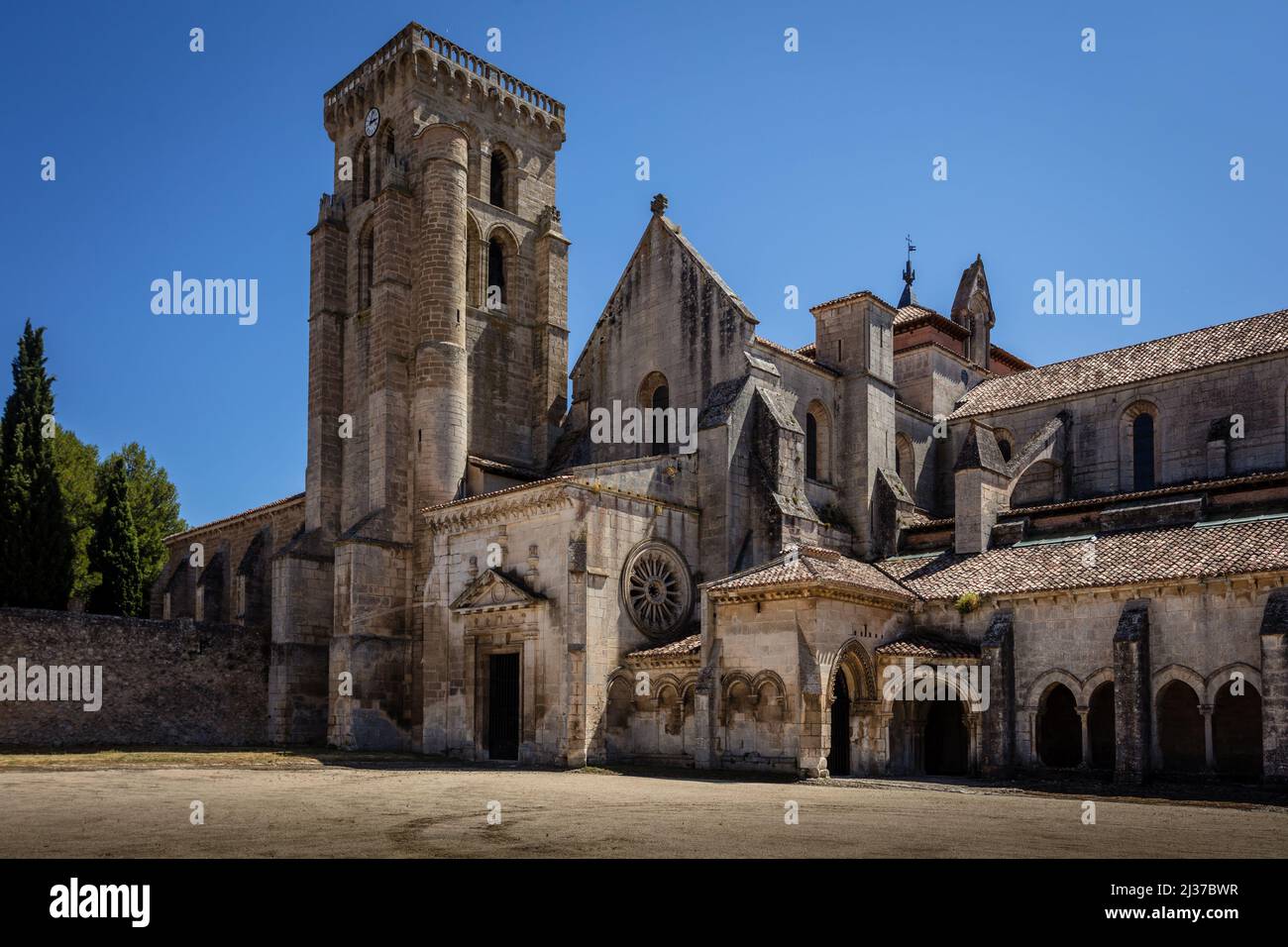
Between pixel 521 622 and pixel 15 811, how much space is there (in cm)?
1525

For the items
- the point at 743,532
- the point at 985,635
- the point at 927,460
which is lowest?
the point at 985,635

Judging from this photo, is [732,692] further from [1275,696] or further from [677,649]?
[1275,696]

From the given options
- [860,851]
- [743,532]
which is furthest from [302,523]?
[860,851]

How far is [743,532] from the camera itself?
106 feet

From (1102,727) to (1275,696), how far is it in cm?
653

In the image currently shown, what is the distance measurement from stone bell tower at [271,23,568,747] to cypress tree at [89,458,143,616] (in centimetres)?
1247

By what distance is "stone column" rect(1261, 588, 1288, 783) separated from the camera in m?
22.3

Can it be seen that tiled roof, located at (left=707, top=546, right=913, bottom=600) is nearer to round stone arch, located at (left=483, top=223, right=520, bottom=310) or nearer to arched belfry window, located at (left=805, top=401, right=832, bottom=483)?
arched belfry window, located at (left=805, top=401, right=832, bottom=483)

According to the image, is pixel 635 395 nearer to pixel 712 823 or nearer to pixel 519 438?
pixel 519 438

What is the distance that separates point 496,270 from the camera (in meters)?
40.3

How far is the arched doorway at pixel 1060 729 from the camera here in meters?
28.9

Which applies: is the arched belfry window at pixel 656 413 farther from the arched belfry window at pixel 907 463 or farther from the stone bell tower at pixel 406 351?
the arched belfry window at pixel 907 463

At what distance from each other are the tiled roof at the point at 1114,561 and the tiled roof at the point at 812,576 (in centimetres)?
160

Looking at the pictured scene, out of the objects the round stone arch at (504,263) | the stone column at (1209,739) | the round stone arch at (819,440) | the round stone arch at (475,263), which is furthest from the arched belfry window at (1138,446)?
the round stone arch at (475,263)
